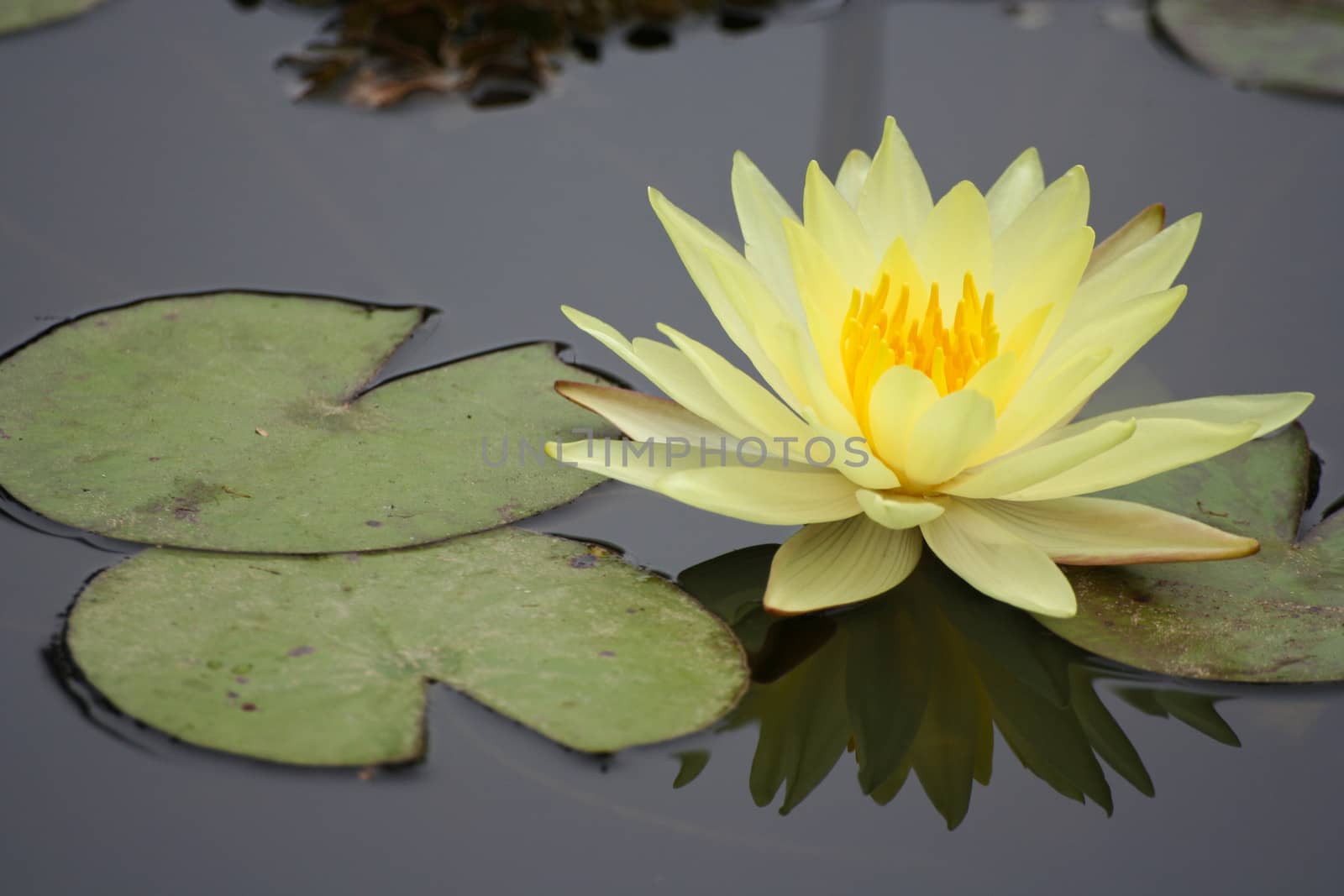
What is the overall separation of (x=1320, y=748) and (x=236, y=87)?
2.54 metres

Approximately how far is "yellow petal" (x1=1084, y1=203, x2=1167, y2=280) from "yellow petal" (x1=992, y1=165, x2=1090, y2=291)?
141 mm

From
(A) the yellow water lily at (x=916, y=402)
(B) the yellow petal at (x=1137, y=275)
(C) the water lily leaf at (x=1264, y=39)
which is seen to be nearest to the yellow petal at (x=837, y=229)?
(A) the yellow water lily at (x=916, y=402)

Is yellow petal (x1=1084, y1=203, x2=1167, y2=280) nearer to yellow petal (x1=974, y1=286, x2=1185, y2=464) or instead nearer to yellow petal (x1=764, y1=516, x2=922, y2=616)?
yellow petal (x1=974, y1=286, x2=1185, y2=464)

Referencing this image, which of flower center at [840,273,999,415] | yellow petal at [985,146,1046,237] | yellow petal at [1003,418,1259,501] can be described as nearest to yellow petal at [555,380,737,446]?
flower center at [840,273,999,415]

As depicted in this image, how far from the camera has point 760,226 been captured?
1700mm

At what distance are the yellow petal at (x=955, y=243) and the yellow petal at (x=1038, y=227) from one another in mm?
22

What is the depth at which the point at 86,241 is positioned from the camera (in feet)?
7.30

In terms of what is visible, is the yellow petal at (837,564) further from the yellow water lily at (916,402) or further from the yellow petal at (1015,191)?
the yellow petal at (1015,191)

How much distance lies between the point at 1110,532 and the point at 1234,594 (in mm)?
203

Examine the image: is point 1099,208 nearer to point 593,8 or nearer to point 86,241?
point 593,8

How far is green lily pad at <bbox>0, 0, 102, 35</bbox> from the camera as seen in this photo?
9.25 feet

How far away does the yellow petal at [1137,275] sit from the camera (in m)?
1.62

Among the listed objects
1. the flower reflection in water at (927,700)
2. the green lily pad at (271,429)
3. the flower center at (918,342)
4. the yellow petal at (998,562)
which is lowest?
the flower reflection in water at (927,700)

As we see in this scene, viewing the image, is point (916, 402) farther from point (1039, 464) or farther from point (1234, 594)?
point (1234, 594)
